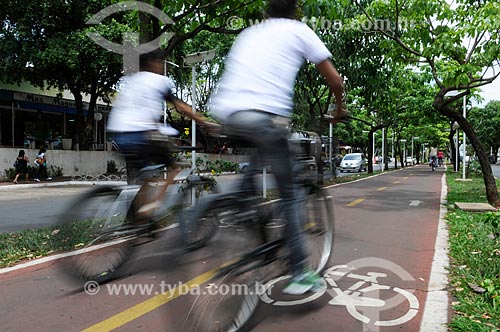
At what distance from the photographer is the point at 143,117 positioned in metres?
3.50

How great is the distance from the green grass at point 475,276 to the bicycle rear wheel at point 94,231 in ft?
8.63

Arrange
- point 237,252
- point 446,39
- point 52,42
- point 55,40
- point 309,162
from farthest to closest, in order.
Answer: point 55,40 → point 52,42 → point 446,39 → point 309,162 → point 237,252

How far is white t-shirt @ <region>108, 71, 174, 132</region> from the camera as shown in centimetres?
349

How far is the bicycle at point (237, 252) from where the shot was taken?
8.13ft

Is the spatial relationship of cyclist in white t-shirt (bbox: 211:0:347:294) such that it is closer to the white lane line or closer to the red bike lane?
the red bike lane

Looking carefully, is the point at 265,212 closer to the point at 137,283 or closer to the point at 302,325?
the point at 302,325

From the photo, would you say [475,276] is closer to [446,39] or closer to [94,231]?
[94,231]

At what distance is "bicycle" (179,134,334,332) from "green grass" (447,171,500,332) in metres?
1.33

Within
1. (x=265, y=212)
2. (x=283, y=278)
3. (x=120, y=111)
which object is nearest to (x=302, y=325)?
(x=283, y=278)

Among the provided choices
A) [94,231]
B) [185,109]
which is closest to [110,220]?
[94,231]

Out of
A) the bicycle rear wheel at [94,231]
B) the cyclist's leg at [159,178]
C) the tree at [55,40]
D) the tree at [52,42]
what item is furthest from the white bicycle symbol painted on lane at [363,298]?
the tree at [52,42]

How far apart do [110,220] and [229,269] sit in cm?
149

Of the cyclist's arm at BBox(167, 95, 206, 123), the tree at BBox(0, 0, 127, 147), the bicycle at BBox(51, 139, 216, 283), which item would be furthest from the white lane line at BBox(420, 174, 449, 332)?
the tree at BBox(0, 0, 127, 147)

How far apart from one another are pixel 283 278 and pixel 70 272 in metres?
1.95
